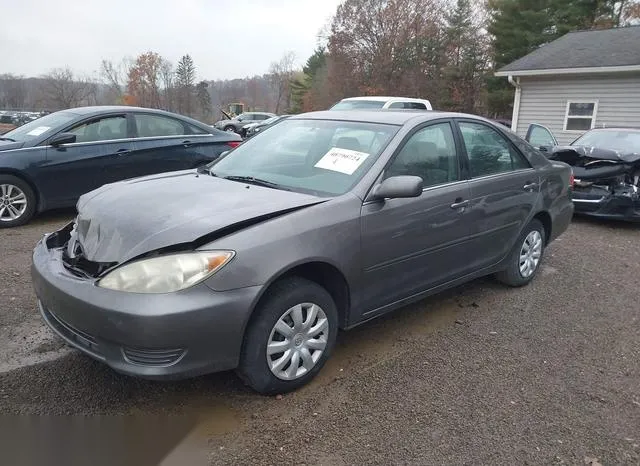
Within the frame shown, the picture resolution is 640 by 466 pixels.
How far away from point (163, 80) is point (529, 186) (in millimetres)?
61225

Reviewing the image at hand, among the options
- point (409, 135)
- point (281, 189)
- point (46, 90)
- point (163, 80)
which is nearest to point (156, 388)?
point (281, 189)

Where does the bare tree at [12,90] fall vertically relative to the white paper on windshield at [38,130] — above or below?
above

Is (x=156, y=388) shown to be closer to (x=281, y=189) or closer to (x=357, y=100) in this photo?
(x=281, y=189)

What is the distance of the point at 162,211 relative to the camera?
2863mm

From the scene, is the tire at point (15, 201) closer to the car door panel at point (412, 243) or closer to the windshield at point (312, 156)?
the windshield at point (312, 156)

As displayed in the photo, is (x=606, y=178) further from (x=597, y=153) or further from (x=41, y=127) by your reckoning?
(x=41, y=127)

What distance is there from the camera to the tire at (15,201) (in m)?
6.24

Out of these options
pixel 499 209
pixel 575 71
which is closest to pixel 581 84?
pixel 575 71

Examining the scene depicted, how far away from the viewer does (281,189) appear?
10.8ft

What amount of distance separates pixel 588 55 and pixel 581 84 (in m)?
0.97

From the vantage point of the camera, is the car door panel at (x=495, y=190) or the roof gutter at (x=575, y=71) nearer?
the car door panel at (x=495, y=190)

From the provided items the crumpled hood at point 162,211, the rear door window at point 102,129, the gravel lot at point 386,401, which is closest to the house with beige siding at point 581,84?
the gravel lot at point 386,401

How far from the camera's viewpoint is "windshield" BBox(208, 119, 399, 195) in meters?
3.35

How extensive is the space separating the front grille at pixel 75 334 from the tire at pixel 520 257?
138 inches
